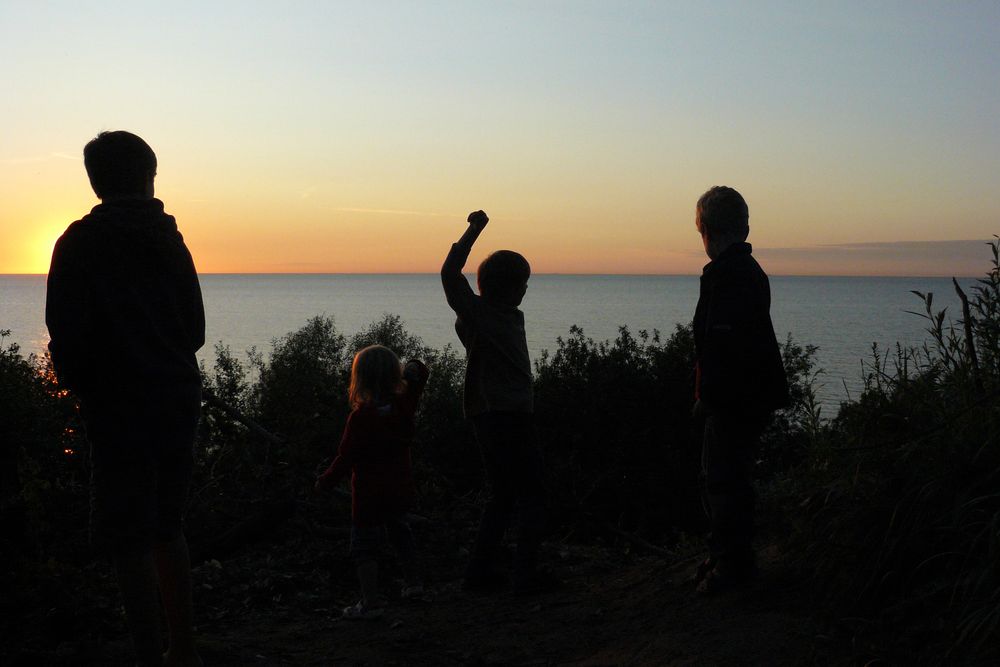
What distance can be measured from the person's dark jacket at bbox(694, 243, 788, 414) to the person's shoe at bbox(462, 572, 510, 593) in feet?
6.13

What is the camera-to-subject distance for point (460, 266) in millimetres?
5172

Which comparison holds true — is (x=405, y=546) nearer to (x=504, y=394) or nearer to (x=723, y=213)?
(x=504, y=394)

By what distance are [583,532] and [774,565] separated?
4.48m

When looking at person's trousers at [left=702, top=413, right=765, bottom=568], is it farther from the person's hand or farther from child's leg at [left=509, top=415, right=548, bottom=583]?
the person's hand

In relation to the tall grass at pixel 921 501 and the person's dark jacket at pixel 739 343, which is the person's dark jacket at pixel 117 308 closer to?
the person's dark jacket at pixel 739 343

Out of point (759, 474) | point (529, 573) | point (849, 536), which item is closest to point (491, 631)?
point (529, 573)

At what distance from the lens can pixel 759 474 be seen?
436 inches

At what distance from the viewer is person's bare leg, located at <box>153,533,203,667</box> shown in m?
3.78

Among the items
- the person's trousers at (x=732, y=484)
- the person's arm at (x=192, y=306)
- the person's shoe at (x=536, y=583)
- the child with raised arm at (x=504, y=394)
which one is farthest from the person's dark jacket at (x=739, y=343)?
the person's arm at (x=192, y=306)

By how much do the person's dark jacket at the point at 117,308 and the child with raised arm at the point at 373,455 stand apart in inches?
68.9

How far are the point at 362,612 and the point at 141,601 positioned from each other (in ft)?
6.37

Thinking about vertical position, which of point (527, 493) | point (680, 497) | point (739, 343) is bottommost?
point (680, 497)

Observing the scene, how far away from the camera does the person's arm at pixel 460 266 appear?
5188 millimetres

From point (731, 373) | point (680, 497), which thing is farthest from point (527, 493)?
point (680, 497)
